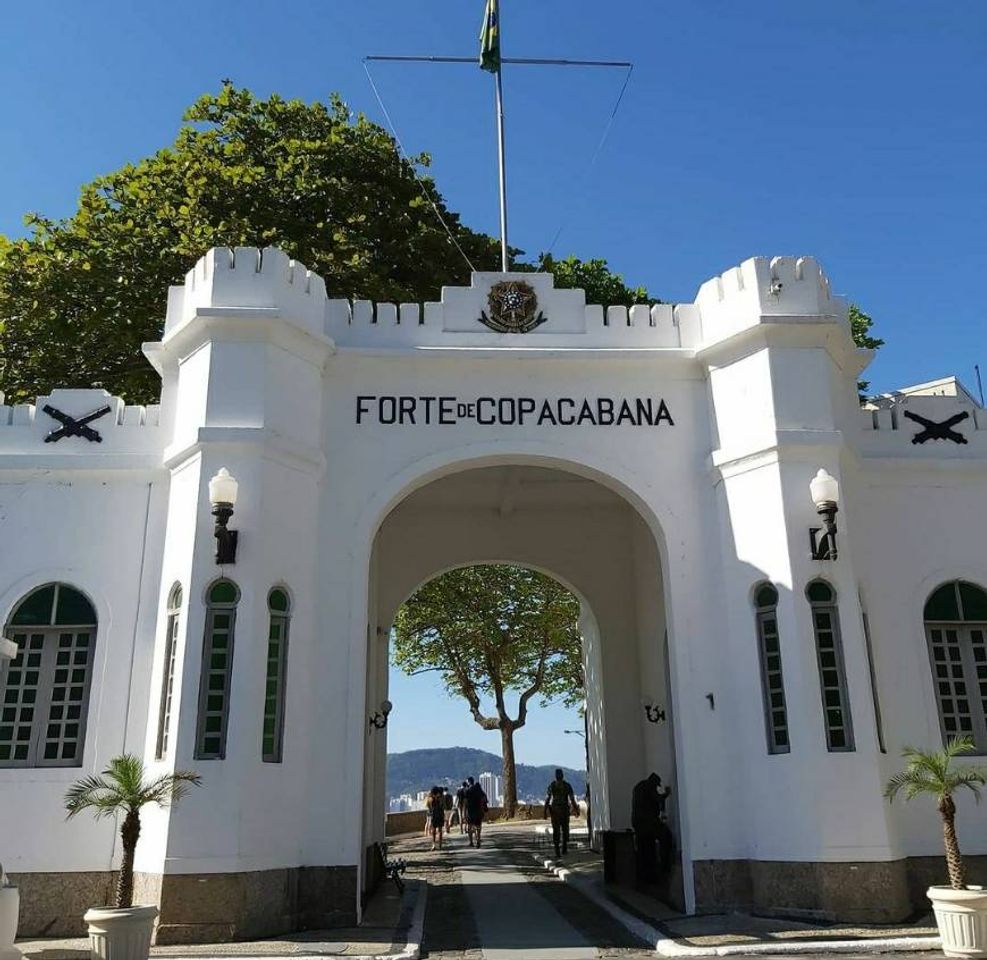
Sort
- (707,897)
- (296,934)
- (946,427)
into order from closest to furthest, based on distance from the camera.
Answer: (296,934)
(707,897)
(946,427)

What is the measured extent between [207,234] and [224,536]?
348 inches

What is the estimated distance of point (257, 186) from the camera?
17.9 meters

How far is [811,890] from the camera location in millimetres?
9055

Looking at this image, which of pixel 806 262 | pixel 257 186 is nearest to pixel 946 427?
pixel 806 262

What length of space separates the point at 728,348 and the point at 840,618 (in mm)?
3216

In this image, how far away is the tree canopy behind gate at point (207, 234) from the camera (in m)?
16.8

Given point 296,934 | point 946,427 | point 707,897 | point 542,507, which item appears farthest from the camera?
point 542,507

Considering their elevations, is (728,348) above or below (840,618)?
above

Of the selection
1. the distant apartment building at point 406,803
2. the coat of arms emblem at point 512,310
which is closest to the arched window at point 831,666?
the coat of arms emblem at point 512,310

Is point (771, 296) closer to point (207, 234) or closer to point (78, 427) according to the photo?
point (78, 427)

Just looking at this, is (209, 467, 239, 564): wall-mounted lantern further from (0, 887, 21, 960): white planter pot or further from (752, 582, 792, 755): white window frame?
(752, 582, 792, 755): white window frame

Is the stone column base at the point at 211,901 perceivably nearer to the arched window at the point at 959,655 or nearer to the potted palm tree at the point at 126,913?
the potted palm tree at the point at 126,913

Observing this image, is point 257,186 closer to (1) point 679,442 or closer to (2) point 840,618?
(1) point 679,442

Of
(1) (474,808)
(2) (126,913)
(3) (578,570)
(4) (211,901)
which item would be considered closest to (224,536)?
(4) (211,901)
